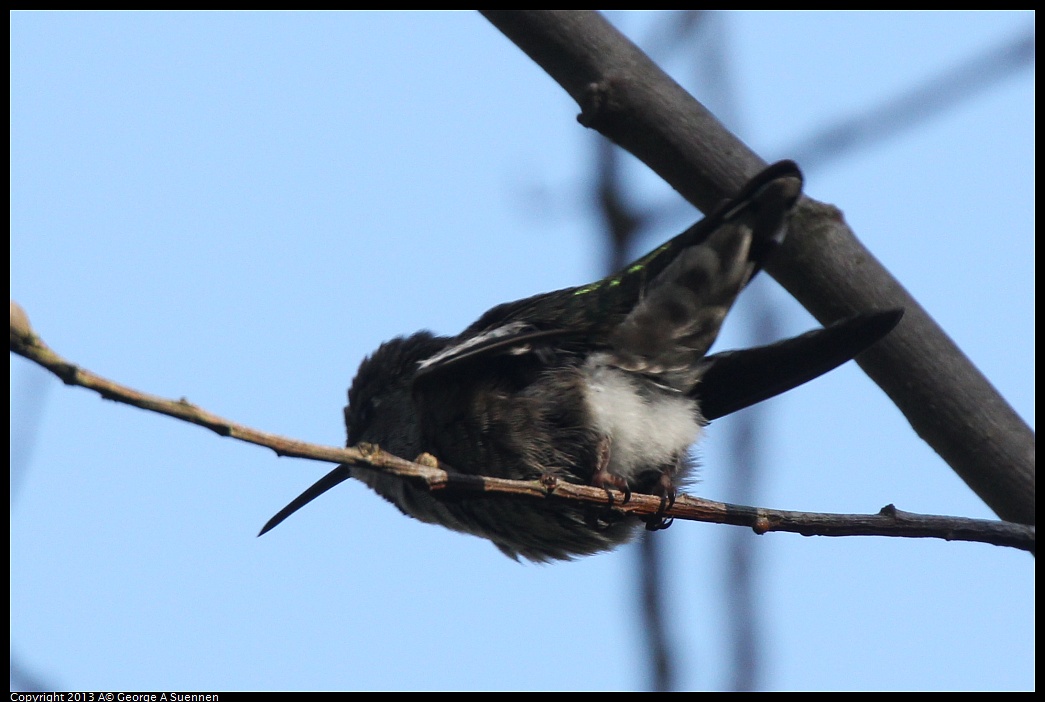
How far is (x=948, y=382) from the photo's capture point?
3146 mm

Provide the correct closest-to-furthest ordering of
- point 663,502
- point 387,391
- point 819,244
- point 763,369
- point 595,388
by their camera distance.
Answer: point 819,244 < point 663,502 < point 595,388 < point 763,369 < point 387,391

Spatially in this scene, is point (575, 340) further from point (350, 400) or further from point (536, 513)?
point (350, 400)

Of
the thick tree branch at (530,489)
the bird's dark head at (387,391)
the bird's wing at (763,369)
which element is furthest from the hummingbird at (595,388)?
the thick tree branch at (530,489)

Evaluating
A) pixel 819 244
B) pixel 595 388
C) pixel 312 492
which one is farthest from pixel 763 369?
pixel 312 492

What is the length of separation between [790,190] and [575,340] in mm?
1107

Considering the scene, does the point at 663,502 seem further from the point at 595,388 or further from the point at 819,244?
the point at 819,244

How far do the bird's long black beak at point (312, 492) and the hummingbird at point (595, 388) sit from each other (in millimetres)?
621

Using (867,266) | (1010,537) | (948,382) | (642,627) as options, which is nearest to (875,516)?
(1010,537)

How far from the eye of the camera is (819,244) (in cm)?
327

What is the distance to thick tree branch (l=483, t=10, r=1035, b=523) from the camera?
122 inches

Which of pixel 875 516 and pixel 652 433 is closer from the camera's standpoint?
pixel 875 516

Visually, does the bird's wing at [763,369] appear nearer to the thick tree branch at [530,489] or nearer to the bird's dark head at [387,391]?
the thick tree branch at [530,489]

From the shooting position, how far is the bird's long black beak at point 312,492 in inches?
187

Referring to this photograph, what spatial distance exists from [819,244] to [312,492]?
268 cm
